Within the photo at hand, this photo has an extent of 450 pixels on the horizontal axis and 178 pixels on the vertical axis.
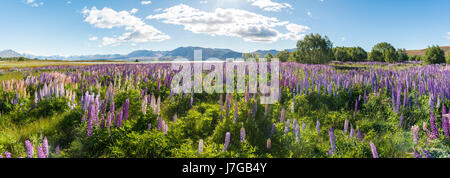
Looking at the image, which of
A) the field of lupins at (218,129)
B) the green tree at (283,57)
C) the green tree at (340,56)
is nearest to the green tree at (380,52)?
the green tree at (340,56)

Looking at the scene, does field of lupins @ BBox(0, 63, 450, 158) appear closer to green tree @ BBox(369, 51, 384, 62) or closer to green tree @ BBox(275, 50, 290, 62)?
green tree @ BBox(275, 50, 290, 62)

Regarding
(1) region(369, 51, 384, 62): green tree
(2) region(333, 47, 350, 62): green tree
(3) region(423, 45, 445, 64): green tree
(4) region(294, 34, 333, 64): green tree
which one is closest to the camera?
(3) region(423, 45, 445, 64): green tree

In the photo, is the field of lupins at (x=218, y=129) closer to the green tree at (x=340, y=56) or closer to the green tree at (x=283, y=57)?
the green tree at (x=283, y=57)

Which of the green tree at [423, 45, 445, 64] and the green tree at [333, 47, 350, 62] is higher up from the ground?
the green tree at [333, 47, 350, 62]

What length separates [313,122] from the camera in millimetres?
4652

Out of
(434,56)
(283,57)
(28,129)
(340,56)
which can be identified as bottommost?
(28,129)

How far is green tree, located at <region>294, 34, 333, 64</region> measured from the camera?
2583 centimetres

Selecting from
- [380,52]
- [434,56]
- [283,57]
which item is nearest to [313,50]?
[434,56]

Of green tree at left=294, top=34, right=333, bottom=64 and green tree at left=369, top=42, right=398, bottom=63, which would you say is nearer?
green tree at left=294, top=34, right=333, bottom=64

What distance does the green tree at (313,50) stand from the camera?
25.8 meters

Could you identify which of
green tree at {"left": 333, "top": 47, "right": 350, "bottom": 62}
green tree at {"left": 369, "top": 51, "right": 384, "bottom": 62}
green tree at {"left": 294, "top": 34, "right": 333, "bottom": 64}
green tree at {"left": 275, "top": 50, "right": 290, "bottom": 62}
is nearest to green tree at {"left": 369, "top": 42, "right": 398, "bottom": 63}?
green tree at {"left": 369, "top": 51, "right": 384, "bottom": 62}

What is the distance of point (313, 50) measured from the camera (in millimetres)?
28141

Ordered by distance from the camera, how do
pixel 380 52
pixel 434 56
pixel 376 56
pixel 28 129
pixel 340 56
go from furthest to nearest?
pixel 340 56
pixel 380 52
pixel 376 56
pixel 434 56
pixel 28 129

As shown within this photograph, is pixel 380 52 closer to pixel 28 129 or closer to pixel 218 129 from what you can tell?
pixel 218 129
